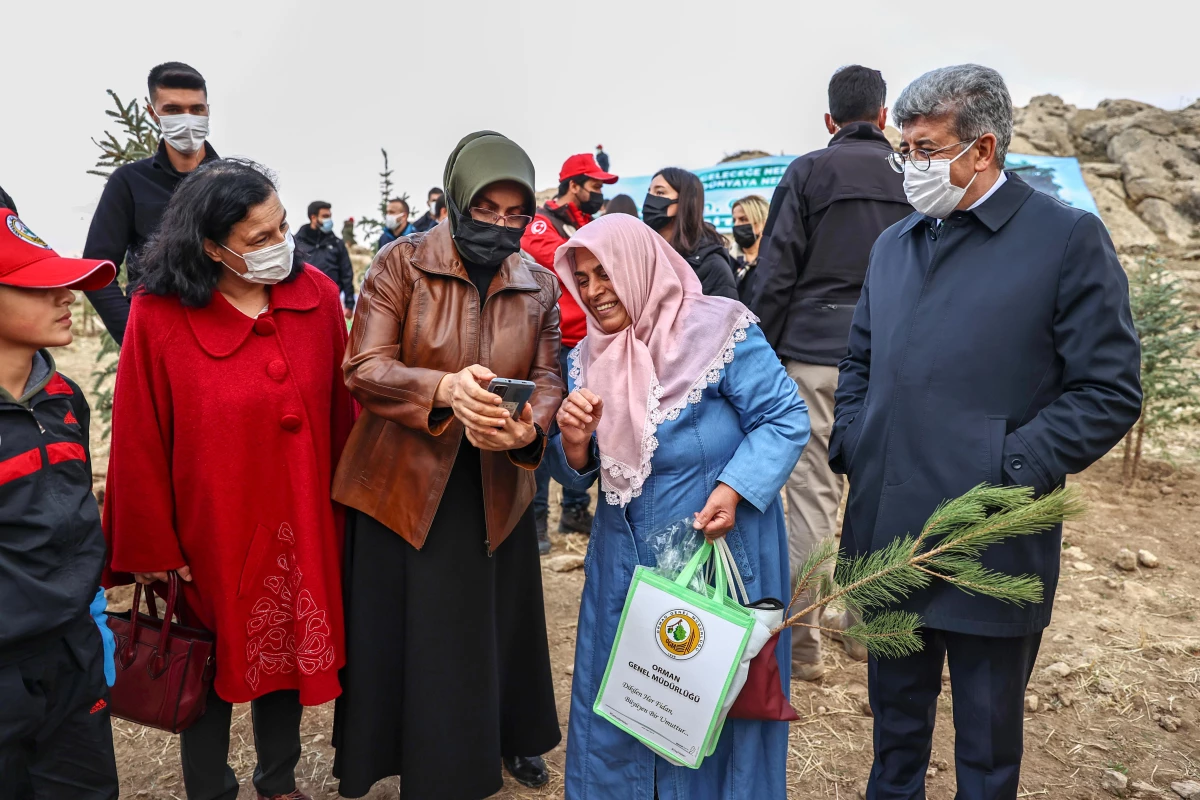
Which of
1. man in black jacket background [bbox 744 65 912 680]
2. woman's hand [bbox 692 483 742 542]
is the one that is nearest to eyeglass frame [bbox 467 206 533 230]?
woman's hand [bbox 692 483 742 542]

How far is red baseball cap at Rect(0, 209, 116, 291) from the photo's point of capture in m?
1.81

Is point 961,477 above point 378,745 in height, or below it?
above

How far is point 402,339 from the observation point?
2.23 m

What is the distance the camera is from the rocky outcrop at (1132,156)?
561 inches

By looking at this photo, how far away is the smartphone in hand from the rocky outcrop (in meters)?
15.0

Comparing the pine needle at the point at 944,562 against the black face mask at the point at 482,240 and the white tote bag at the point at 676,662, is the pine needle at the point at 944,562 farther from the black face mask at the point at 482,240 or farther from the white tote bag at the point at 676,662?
the black face mask at the point at 482,240

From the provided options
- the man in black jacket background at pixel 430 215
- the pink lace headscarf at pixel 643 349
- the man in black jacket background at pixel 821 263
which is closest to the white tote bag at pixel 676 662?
the pink lace headscarf at pixel 643 349

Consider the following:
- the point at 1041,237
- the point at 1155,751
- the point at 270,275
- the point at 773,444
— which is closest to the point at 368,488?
the point at 270,275

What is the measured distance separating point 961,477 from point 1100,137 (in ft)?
59.8

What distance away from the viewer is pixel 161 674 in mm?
2182

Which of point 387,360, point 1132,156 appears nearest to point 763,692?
point 387,360

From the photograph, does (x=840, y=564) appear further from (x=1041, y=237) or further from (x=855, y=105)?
(x=855, y=105)

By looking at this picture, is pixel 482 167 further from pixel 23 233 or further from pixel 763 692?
pixel 763 692

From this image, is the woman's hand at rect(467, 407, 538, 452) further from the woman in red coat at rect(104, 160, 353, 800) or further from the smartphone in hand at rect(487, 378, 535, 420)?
the woman in red coat at rect(104, 160, 353, 800)
